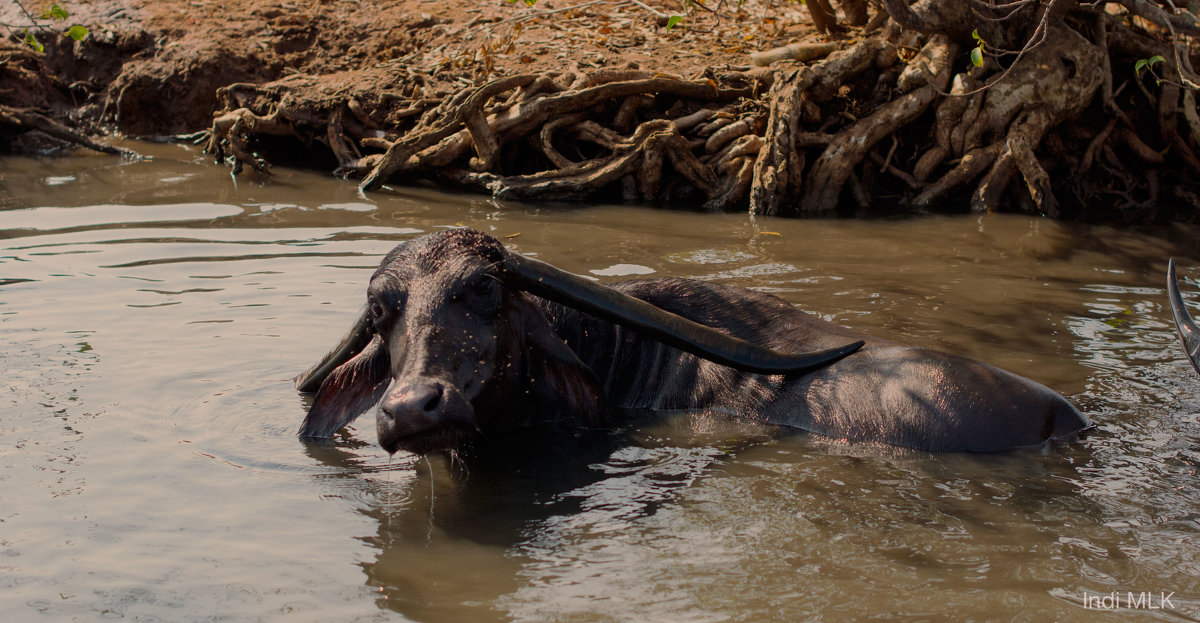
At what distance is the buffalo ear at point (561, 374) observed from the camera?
4.54m

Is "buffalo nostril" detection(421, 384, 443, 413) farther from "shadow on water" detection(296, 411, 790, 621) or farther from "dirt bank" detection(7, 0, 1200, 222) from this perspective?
"dirt bank" detection(7, 0, 1200, 222)

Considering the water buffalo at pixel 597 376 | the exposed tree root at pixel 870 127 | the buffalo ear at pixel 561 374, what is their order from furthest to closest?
the exposed tree root at pixel 870 127 < the buffalo ear at pixel 561 374 < the water buffalo at pixel 597 376

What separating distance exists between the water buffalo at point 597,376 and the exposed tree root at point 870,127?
4606 millimetres

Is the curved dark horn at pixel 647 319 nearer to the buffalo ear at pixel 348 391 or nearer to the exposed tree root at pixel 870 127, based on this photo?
the buffalo ear at pixel 348 391

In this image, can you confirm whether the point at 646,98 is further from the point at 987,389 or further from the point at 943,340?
the point at 987,389

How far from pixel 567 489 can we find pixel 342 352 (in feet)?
4.13

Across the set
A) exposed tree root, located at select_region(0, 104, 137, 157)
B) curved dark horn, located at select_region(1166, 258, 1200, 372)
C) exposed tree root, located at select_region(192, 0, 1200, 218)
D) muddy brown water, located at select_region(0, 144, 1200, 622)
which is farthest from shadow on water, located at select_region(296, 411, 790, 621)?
exposed tree root, located at select_region(0, 104, 137, 157)

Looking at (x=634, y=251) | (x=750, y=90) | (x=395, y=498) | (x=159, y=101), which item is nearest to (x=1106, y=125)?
(x=750, y=90)

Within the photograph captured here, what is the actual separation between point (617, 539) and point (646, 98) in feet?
23.6

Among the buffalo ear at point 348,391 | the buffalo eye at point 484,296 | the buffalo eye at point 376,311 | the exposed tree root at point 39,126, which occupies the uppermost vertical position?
the exposed tree root at point 39,126

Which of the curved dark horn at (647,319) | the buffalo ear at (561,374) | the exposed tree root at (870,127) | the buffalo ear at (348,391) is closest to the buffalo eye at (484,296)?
the curved dark horn at (647,319)

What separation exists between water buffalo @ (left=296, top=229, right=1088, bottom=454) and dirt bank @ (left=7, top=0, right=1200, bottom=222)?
4364 mm

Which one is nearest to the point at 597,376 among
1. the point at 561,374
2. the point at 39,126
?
the point at 561,374

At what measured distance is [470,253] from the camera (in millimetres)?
4328
